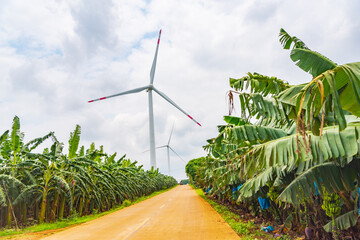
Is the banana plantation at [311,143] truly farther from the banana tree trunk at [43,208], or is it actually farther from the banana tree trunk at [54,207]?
the banana tree trunk at [54,207]

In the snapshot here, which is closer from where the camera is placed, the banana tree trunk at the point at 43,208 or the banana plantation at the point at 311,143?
the banana plantation at the point at 311,143

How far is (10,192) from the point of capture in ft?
33.2

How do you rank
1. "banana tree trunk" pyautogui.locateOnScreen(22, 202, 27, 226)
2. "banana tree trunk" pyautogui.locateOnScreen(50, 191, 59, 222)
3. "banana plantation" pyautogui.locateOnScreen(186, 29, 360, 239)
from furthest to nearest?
"banana tree trunk" pyautogui.locateOnScreen(50, 191, 59, 222), "banana tree trunk" pyautogui.locateOnScreen(22, 202, 27, 226), "banana plantation" pyautogui.locateOnScreen(186, 29, 360, 239)

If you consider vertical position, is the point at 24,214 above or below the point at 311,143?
below

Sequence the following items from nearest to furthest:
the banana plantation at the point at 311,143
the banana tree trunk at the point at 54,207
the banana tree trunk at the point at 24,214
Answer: the banana plantation at the point at 311,143 → the banana tree trunk at the point at 24,214 → the banana tree trunk at the point at 54,207

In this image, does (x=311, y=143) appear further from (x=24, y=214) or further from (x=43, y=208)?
(x=24, y=214)

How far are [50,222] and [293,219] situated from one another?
9247 mm

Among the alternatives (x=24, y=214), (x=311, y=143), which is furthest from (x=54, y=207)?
(x=311, y=143)

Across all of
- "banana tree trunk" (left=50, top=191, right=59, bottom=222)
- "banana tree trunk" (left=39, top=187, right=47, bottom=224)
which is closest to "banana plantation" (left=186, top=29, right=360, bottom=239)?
"banana tree trunk" (left=39, top=187, right=47, bottom=224)

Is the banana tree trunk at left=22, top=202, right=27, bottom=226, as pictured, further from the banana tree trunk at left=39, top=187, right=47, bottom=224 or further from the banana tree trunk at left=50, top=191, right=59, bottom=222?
the banana tree trunk at left=50, top=191, right=59, bottom=222

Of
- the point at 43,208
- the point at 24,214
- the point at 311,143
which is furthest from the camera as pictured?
the point at 43,208

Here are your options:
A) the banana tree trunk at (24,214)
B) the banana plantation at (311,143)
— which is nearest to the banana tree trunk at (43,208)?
the banana tree trunk at (24,214)

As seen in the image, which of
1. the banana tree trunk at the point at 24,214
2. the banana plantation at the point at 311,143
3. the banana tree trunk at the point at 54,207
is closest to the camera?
the banana plantation at the point at 311,143

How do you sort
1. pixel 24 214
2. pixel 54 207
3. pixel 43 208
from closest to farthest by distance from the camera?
pixel 24 214
pixel 43 208
pixel 54 207
